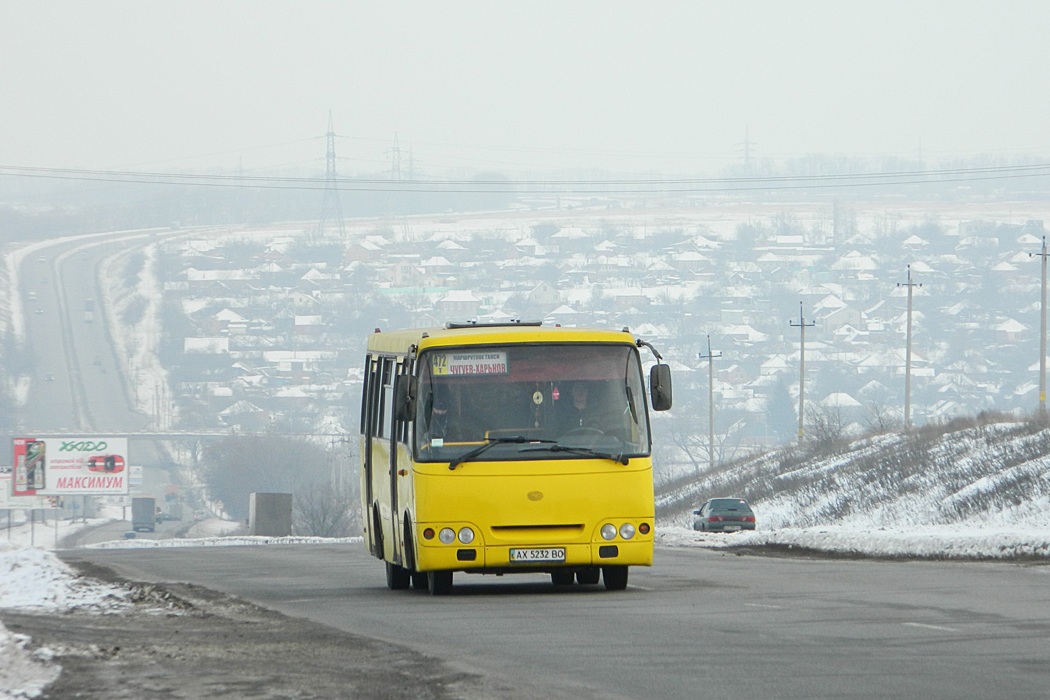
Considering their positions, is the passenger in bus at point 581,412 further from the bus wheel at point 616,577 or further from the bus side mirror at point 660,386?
the bus wheel at point 616,577

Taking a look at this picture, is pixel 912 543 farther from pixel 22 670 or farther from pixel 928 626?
pixel 22 670

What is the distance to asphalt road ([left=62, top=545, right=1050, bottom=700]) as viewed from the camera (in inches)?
368

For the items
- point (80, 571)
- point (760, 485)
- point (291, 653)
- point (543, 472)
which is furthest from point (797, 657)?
point (760, 485)

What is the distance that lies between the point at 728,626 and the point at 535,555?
3.99m

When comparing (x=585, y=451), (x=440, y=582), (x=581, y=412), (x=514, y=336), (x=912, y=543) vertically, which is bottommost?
(x=912, y=543)

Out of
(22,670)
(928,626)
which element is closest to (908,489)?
(928,626)

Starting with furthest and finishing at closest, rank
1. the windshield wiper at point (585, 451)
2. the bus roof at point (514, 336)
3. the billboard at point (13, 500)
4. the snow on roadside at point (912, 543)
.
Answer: the billboard at point (13, 500) < the snow on roadside at point (912, 543) < the bus roof at point (514, 336) < the windshield wiper at point (585, 451)

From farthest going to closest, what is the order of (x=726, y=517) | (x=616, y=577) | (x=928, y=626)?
(x=726, y=517) < (x=616, y=577) < (x=928, y=626)

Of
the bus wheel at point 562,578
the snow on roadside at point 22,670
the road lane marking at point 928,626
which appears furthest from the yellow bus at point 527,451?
the snow on roadside at point 22,670

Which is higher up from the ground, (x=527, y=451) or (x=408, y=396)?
(x=408, y=396)

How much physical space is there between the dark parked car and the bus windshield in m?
37.1

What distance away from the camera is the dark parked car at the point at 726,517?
54.0 m

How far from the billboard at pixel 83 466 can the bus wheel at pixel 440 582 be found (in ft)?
427

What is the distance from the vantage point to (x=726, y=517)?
54375 millimetres
